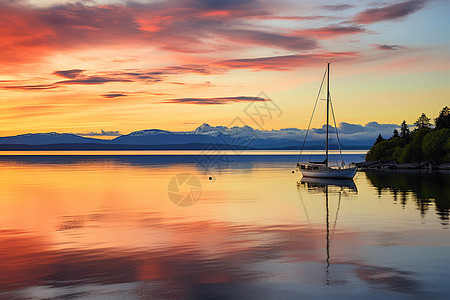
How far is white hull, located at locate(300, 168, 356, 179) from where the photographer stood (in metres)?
95.6

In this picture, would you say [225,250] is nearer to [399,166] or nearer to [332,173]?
[332,173]

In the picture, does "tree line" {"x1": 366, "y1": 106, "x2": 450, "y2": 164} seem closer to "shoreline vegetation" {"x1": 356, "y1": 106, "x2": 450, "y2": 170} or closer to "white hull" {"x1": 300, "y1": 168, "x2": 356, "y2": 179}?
"shoreline vegetation" {"x1": 356, "y1": 106, "x2": 450, "y2": 170}

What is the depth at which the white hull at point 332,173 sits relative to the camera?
314ft

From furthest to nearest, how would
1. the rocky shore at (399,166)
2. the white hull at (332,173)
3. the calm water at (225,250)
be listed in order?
the rocky shore at (399,166) → the white hull at (332,173) → the calm water at (225,250)

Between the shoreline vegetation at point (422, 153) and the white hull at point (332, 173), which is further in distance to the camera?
the shoreline vegetation at point (422, 153)

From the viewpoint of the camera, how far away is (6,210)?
50312 millimetres

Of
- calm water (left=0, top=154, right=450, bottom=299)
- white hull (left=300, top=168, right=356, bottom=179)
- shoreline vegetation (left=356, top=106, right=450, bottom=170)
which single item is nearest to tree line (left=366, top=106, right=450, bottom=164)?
shoreline vegetation (left=356, top=106, right=450, bottom=170)

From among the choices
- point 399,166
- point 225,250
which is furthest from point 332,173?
point 225,250

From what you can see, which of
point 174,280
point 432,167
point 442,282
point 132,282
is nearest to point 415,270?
point 442,282

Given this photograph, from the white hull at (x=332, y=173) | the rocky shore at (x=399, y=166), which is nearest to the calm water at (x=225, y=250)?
the white hull at (x=332, y=173)

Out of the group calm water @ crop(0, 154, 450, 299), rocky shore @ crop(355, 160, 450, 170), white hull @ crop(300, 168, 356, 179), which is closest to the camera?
calm water @ crop(0, 154, 450, 299)

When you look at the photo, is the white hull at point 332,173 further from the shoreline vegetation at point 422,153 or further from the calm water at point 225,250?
the shoreline vegetation at point 422,153

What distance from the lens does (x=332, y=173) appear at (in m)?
98.6

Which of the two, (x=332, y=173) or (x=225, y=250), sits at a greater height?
(x=332, y=173)
